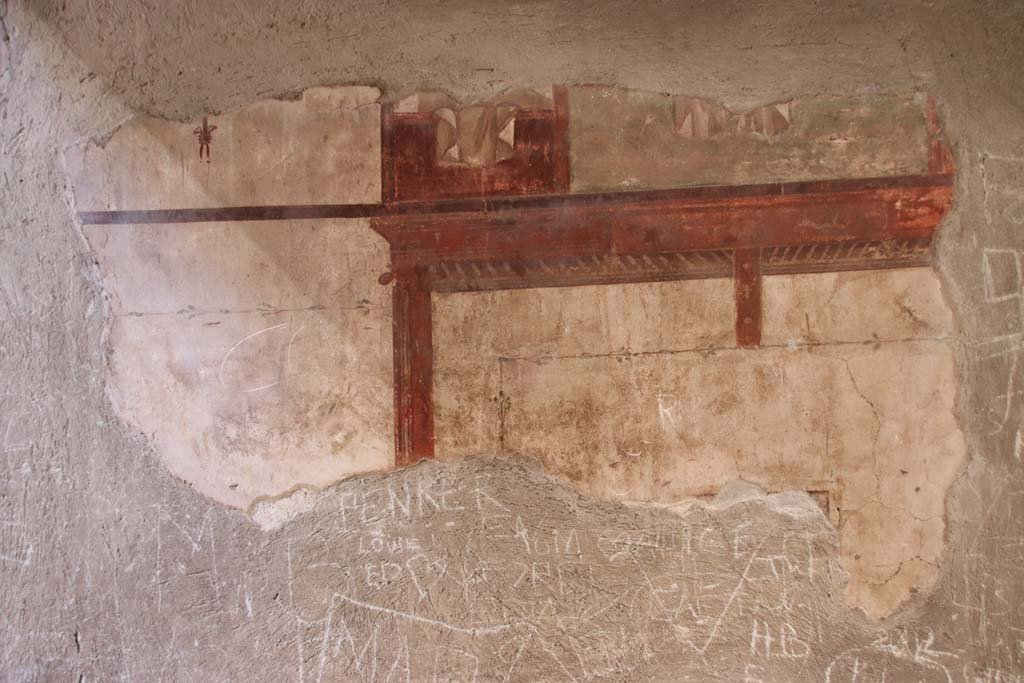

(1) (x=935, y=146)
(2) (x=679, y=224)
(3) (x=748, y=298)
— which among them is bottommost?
(3) (x=748, y=298)

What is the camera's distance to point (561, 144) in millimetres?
2369

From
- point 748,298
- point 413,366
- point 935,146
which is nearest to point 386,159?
point 413,366

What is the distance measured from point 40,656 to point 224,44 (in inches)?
91.0

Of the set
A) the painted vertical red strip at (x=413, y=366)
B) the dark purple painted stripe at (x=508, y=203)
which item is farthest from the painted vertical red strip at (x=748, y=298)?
the painted vertical red strip at (x=413, y=366)

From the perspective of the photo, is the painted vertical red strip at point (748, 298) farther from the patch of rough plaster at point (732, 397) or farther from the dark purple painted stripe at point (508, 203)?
the dark purple painted stripe at point (508, 203)

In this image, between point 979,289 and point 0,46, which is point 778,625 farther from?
point 0,46

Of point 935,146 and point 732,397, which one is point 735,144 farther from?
point 732,397

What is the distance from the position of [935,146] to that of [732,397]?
1110mm

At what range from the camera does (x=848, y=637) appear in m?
2.25

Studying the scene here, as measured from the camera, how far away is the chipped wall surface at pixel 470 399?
7.43 feet

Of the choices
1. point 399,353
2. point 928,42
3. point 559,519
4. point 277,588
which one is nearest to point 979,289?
point 928,42

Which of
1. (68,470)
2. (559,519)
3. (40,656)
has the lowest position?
(40,656)

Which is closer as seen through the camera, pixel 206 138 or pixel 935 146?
pixel 935 146

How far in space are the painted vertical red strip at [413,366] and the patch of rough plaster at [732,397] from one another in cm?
5
